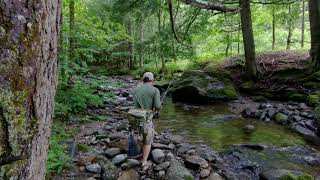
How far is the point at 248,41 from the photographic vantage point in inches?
563

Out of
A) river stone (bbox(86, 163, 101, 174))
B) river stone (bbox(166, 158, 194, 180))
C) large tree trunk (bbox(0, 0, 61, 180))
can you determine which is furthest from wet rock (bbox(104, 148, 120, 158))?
large tree trunk (bbox(0, 0, 61, 180))

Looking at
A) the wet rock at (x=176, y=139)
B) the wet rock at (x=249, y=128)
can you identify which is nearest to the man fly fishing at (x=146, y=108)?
the wet rock at (x=176, y=139)

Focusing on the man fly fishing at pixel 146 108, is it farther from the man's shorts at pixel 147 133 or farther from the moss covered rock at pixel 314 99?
the moss covered rock at pixel 314 99

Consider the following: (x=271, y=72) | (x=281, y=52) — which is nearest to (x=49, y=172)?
(x=271, y=72)

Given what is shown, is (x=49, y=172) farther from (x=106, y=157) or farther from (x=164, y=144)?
(x=164, y=144)

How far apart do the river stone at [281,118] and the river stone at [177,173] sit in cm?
518

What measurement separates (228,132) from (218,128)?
487 millimetres

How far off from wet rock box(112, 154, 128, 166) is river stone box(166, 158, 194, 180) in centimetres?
92

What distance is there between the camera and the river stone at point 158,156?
6434 mm

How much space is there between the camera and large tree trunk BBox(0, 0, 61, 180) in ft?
4.42

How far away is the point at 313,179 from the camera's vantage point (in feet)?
19.6

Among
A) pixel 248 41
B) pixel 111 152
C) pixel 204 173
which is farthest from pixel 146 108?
pixel 248 41

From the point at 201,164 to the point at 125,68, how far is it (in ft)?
69.6

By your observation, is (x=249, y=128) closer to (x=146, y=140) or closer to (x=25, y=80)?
(x=146, y=140)
